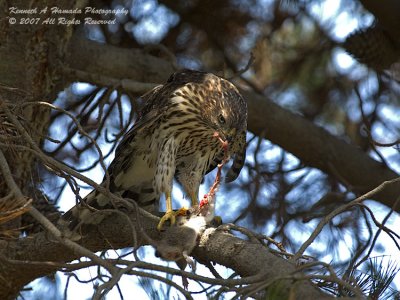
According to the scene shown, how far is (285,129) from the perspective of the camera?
6059 mm

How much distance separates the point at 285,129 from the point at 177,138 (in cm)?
109

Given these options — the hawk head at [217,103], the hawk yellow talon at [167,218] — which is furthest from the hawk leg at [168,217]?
the hawk head at [217,103]

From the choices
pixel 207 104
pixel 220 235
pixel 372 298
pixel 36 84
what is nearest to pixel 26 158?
pixel 36 84

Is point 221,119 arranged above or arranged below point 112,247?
above

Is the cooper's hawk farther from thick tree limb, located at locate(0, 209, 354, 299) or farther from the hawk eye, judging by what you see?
thick tree limb, located at locate(0, 209, 354, 299)

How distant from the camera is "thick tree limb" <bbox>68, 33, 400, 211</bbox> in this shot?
234 inches

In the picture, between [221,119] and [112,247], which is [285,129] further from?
[112,247]

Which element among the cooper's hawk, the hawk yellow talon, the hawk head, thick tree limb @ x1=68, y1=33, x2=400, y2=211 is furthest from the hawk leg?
thick tree limb @ x1=68, y1=33, x2=400, y2=211

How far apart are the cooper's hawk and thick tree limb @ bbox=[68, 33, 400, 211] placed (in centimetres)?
42

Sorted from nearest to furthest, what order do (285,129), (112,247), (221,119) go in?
(112,247), (221,119), (285,129)

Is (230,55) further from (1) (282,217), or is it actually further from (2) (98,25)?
(1) (282,217)

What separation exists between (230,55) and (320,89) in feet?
3.06

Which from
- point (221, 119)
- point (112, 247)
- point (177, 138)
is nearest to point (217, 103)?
point (221, 119)

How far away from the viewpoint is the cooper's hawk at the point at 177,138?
524 cm
